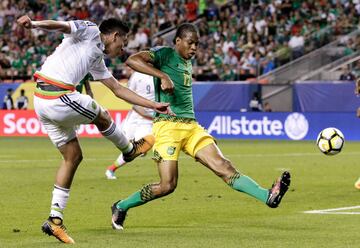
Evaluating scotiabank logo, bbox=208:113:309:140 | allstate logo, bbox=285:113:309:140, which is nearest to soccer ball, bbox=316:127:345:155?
scotiabank logo, bbox=208:113:309:140

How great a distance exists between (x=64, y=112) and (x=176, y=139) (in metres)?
1.62

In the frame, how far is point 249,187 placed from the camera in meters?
10.8

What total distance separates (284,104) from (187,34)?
25.9 metres

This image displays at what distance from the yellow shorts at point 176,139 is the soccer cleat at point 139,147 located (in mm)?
311

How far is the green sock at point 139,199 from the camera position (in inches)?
440

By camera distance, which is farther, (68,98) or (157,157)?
(157,157)

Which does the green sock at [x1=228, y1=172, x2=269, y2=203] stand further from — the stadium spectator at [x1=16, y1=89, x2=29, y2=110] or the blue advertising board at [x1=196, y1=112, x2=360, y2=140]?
Answer: the stadium spectator at [x1=16, y1=89, x2=29, y2=110]

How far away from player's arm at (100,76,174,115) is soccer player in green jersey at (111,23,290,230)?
0.39m

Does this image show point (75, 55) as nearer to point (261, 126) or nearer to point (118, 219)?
point (118, 219)

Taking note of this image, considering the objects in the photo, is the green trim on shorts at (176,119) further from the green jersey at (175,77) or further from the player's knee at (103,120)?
the player's knee at (103,120)

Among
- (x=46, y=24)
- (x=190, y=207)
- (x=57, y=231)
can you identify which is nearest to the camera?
(x=46, y=24)

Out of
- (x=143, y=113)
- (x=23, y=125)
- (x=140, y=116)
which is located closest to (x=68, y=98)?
(x=143, y=113)

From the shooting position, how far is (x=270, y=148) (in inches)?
1169

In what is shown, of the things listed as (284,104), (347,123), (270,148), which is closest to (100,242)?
(270,148)
